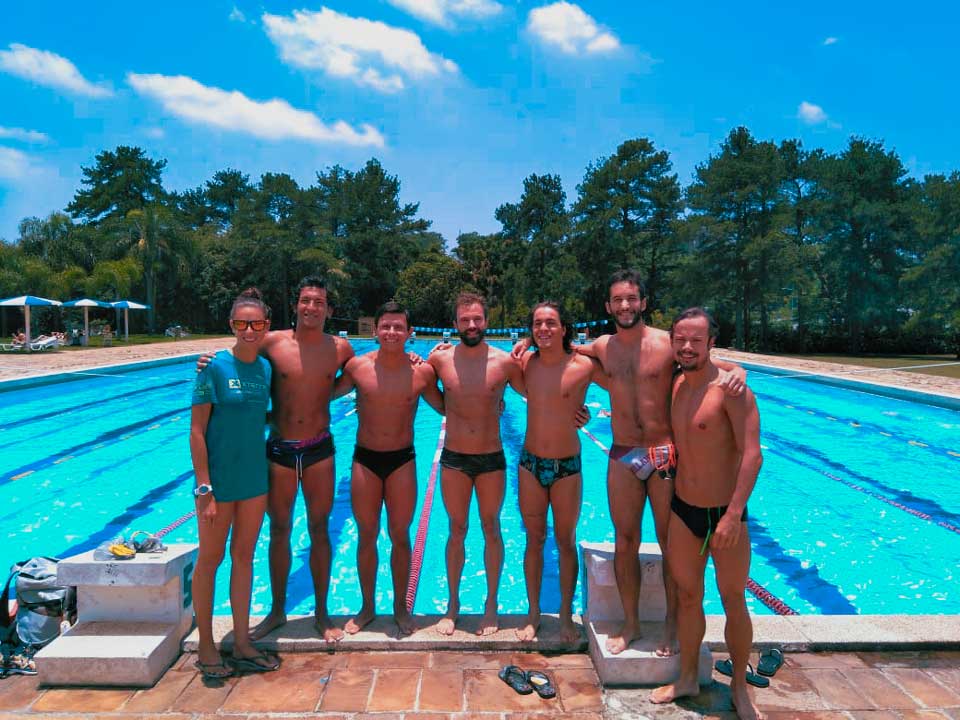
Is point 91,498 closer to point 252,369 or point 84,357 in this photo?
point 252,369

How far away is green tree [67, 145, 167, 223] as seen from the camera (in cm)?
4359

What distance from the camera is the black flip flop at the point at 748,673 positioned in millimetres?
2752

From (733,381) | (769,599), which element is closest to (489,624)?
(733,381)

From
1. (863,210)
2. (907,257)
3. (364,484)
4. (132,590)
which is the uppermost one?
(863,210)

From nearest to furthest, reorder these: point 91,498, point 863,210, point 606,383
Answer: point 606,383
point 91,498
point 863,210

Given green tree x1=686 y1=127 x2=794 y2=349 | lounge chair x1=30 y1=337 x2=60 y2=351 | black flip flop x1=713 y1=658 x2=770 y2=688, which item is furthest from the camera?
green tree x1=686 y1=127 x2=794 y2=349

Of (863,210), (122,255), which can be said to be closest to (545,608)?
(863,210)

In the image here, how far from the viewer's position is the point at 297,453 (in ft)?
10.5

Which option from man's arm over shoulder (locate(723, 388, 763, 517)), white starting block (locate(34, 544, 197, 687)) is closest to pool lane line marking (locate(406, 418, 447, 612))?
white starting block (locate(34, 544, 197, 687))

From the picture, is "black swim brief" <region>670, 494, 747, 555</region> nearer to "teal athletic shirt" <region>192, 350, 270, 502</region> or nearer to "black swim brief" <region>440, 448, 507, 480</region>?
"black swim brief" <region>440, 448, 507, 480</region>

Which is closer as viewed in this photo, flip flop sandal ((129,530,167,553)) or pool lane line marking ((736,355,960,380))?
flip flop sandal ((129,530,167,553))

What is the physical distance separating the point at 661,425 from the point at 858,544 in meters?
4.02

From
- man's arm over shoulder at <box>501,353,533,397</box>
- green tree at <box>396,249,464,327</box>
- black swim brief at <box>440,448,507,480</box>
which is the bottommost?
black swim brief at <box>440,448,507,480</box>

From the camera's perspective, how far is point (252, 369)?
2939mm
